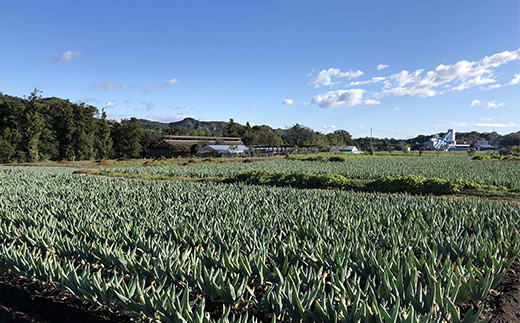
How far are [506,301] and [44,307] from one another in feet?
18.3

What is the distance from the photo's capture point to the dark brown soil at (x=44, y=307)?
375cm

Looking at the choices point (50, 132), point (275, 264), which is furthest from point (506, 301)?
point (50, 132)

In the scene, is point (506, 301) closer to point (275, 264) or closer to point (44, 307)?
point (275, 264)

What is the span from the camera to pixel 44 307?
13.3ft

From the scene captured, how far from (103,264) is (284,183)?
39.8 feet

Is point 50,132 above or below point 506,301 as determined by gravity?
above

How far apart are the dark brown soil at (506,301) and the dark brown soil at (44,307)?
4064mm

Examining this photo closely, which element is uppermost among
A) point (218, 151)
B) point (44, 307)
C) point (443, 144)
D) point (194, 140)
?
point (194, 140)

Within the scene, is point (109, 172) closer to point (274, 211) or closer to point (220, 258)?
point (274, 211)

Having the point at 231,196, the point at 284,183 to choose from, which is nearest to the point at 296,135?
the point at 284,183

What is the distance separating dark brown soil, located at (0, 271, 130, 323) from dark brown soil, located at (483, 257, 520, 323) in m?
4.06

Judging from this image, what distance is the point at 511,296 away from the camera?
4.00 meters

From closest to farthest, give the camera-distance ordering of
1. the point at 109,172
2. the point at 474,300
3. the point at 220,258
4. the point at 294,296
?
the point at 294,296 < the point at 474,300 < the point at 220,258 < the point at 109,172

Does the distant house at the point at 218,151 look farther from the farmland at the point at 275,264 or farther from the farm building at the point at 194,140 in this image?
the farmland at the point at 275,264
